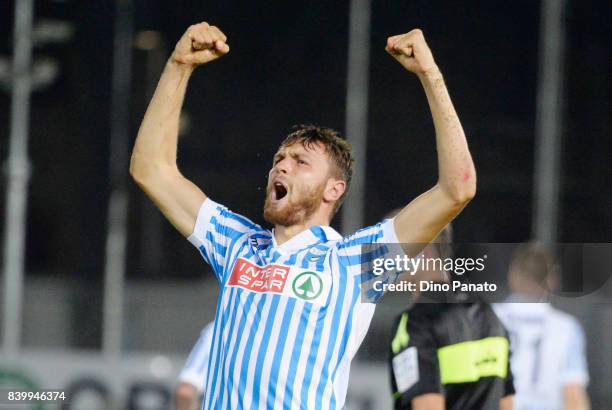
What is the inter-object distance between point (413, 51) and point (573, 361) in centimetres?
305

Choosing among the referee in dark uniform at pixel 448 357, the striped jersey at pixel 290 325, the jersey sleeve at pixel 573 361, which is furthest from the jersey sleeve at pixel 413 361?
the jersey sleeve at pixel 573 361

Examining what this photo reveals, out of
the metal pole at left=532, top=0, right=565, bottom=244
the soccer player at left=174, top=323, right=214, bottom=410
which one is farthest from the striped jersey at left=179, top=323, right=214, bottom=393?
the metal pole at left=532, top=0, right=565, bottom=244

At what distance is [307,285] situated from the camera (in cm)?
268

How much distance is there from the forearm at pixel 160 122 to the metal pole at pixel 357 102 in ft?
10.1

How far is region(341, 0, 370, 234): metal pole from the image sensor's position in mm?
5879

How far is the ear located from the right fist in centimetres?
46

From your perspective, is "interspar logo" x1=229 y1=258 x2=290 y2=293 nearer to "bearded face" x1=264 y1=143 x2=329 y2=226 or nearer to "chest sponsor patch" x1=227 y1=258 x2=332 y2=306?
"chest sponsor patch" x1=227 y1=258 x2=332 y2=306

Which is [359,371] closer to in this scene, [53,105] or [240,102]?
[240,102]

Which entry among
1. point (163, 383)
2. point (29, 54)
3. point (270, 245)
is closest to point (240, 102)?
point (29, 54)

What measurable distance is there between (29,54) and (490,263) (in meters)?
3.01

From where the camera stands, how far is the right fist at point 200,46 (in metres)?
2.71

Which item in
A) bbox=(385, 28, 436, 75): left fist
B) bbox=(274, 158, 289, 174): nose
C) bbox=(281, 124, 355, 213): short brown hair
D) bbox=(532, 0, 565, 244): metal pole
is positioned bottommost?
bbox=(274, 158, 289, 174): nose

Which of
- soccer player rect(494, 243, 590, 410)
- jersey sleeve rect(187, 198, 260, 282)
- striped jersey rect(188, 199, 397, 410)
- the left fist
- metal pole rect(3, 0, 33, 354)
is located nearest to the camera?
the left fist

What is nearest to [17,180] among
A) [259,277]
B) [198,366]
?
[198,366]
